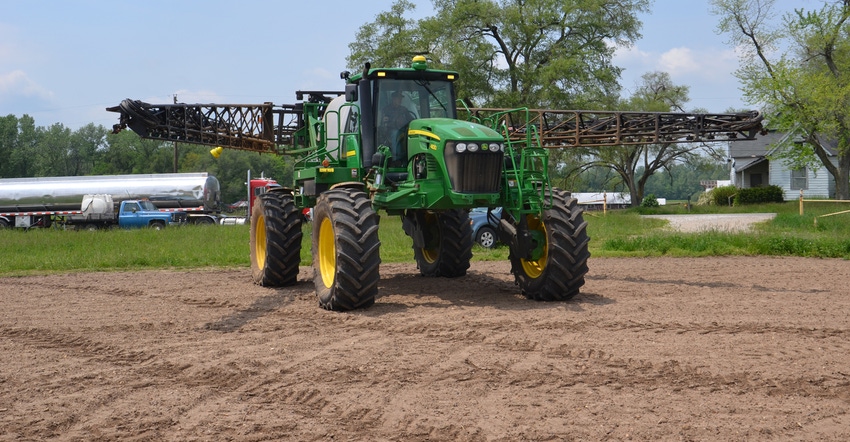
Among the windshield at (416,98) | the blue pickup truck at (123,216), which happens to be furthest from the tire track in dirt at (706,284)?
the blue pickup truck at (123,216)

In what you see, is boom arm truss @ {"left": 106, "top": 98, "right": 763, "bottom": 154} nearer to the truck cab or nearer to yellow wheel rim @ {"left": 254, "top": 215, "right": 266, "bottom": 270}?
yellow wheel rim @ {"left": 254, "top": 215, "right": 266, "bottom": 270}

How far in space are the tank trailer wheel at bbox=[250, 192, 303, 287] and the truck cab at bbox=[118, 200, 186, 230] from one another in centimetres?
2706

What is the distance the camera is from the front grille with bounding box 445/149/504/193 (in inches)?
406

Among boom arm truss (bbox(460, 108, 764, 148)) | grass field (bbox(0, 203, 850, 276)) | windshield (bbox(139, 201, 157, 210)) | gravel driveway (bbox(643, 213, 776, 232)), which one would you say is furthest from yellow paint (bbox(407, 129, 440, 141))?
windshield (bbox(139, 201, 157, 210))

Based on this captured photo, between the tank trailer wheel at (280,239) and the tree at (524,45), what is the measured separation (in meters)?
30.9

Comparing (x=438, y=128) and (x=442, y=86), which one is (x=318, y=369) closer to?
(x=438, y=128)

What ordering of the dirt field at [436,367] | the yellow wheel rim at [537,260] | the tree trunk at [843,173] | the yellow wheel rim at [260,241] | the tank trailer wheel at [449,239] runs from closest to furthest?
the dirt field at [436,367] < the yellow wheel rim at [537,260] < the tank trailer wheel at [449,239] < the yellow wheel rim at [260,241] < the tree trunk at [843,173]

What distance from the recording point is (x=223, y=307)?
443 inches

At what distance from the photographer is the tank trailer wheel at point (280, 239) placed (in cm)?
1297

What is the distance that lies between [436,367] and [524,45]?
39637 millimetres

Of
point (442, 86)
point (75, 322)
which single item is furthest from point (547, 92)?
point (75, 322)

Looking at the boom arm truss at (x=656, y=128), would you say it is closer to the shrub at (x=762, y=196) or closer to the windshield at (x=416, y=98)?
the windshield at (x=416, y=98)

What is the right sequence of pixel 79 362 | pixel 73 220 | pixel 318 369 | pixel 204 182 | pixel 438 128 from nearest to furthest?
pixel 318 369 < pixel 79 362 < pixel 438 128 < pixel 73 220 < pixel 204 182

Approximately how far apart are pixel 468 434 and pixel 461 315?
14.9ft
